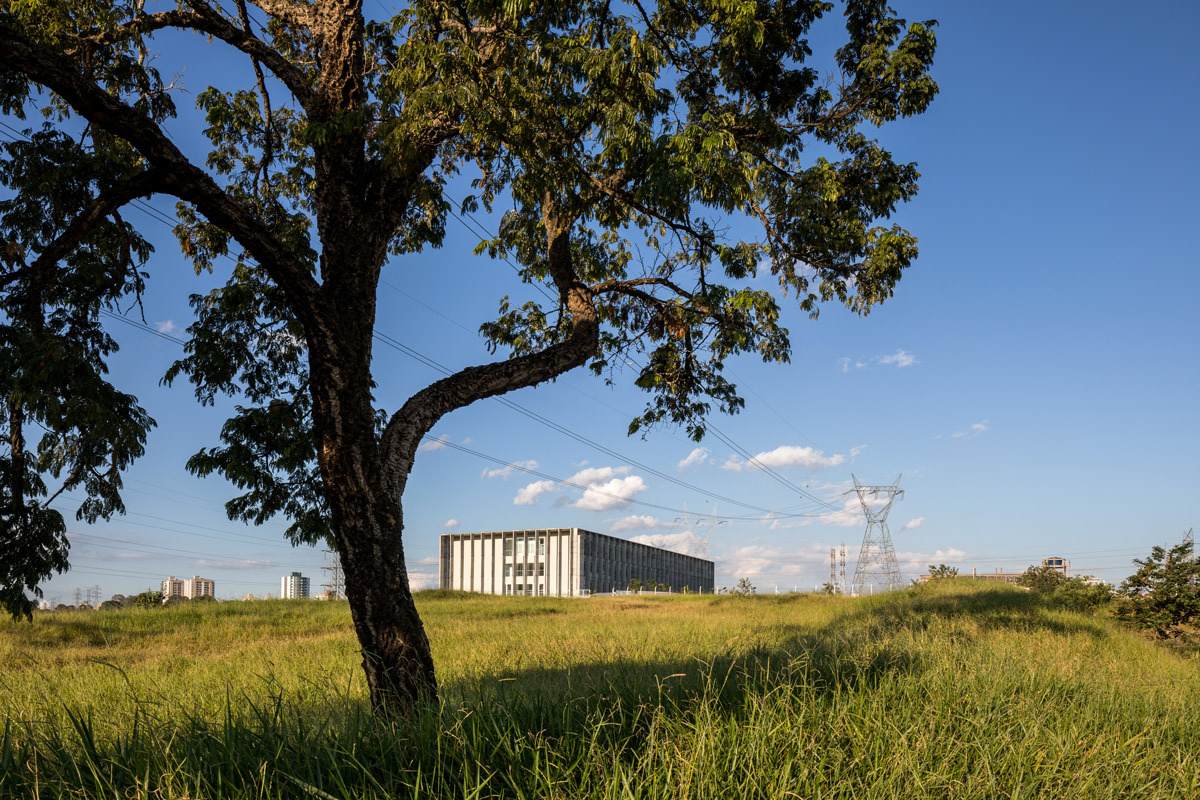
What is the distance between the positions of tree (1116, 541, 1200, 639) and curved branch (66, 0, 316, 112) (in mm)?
19801

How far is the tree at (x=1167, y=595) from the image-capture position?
15516mm

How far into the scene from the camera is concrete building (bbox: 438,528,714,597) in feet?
275

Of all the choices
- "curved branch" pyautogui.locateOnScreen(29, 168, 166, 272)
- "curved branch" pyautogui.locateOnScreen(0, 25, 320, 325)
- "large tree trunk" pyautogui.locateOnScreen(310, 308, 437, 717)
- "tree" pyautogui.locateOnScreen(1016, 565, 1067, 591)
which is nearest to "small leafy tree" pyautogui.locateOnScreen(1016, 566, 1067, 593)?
"tree" pyautogui.locateOnScreen(1016, 565, 1067, 591)

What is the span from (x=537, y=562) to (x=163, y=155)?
8300 centimetres

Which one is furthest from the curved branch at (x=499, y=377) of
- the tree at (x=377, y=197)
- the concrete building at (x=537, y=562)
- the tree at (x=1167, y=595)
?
the concrete building at (x=537, y=562)

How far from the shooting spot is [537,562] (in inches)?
3364

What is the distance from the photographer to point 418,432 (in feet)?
22.5

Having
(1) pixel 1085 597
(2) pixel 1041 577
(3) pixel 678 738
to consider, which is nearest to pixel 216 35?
(3) pixel 678 738

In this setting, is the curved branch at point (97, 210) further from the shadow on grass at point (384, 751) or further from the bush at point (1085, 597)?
the bush at point (1085, 597)

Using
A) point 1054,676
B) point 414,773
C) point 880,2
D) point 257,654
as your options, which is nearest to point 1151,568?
point 1054,676

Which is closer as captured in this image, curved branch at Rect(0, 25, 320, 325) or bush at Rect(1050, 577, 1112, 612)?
curved branch at Rect(0, 25, 320, 325)

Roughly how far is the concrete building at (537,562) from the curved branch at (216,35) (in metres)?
75.5

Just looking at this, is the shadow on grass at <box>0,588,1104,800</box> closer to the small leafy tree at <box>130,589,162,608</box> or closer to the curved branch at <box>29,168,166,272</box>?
the curved branch at <box>29,168,166,272</box>

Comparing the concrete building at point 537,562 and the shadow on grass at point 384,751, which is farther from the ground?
the shadow on grass at point 384,751
